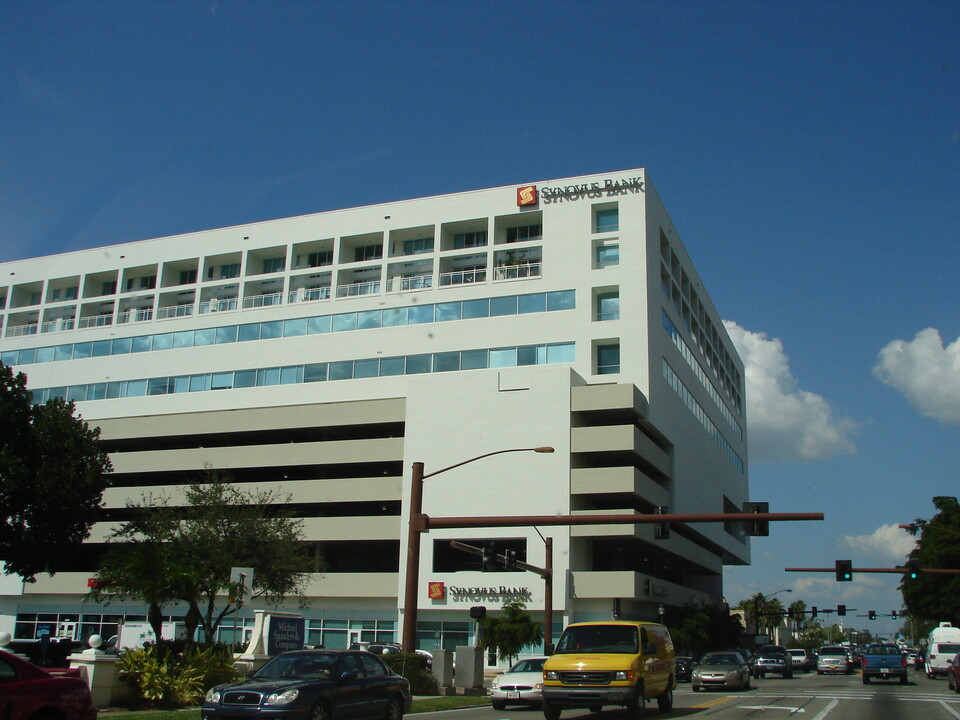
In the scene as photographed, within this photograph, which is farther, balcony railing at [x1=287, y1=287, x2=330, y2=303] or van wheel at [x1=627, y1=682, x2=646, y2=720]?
balcony railing at [x1=287, y1=287, x2=330, y2=303]

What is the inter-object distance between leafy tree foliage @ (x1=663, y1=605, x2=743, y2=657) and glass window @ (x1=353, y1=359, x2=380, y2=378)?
2570cm

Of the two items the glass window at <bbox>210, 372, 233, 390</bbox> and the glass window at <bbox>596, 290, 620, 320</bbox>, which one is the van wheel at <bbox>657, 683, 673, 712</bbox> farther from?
the glass window at <bbox>210, 372, 233, 390</bbox>

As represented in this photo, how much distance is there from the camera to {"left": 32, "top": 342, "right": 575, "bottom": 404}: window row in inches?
2354

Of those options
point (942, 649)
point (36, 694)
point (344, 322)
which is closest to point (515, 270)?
point (344, 322)

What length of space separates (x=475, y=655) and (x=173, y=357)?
146ft

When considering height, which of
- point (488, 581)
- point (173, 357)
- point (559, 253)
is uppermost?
point (559, 253)

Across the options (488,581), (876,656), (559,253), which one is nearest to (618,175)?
(559,253)

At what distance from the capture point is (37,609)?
66.8 m

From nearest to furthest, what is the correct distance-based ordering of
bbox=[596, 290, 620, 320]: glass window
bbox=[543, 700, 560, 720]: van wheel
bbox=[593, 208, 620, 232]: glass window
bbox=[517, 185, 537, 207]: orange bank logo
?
bbox=[543, 700, 560, 720]: van wheel → bbox=[596, 290, 620, 320]: glass window → bbox=[593, 208, 620, 232]: glass window → bbox=[517, 185, 537, 207]: orange bank logo

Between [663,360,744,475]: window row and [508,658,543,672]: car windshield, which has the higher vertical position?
[663,360,744,475]: window row

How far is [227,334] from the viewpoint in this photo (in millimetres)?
68250

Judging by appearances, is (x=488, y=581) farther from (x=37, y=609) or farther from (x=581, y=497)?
(x=37, y=609)

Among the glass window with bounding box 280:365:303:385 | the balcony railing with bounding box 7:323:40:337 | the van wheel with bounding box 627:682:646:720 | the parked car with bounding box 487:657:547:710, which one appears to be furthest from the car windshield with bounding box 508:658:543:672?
the balcony railing with bounding box 7:323:40:337

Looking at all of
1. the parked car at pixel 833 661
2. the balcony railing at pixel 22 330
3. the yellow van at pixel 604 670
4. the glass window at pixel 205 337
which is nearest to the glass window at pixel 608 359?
the parked car at pixel 833 661
